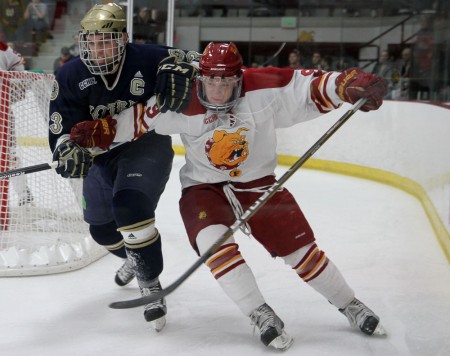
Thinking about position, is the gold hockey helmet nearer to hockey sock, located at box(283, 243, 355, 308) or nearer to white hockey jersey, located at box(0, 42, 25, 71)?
hockey sock, located at box(283, 243, 355, 308)

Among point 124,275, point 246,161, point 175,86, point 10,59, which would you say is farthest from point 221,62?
point 10,59

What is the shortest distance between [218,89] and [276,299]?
0.71 m

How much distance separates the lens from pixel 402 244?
234 centimetres

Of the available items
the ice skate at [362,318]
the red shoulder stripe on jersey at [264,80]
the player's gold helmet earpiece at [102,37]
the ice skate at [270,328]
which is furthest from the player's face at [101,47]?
the ice skate at [362,318]

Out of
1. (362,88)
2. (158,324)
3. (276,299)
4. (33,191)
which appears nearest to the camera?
(362,88)

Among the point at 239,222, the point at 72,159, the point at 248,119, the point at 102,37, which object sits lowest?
the point at 239,222

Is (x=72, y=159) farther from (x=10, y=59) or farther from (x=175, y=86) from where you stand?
(x=10, y=59)

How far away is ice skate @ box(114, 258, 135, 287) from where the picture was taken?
2148mm

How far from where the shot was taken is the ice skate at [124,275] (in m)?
2.15

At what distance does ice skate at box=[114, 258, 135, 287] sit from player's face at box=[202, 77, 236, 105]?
0.73 meters

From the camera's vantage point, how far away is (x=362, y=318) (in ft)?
5.76

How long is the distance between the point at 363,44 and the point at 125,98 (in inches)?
30.3

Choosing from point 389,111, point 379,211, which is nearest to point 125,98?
point 389,111

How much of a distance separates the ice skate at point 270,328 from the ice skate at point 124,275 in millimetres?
555
